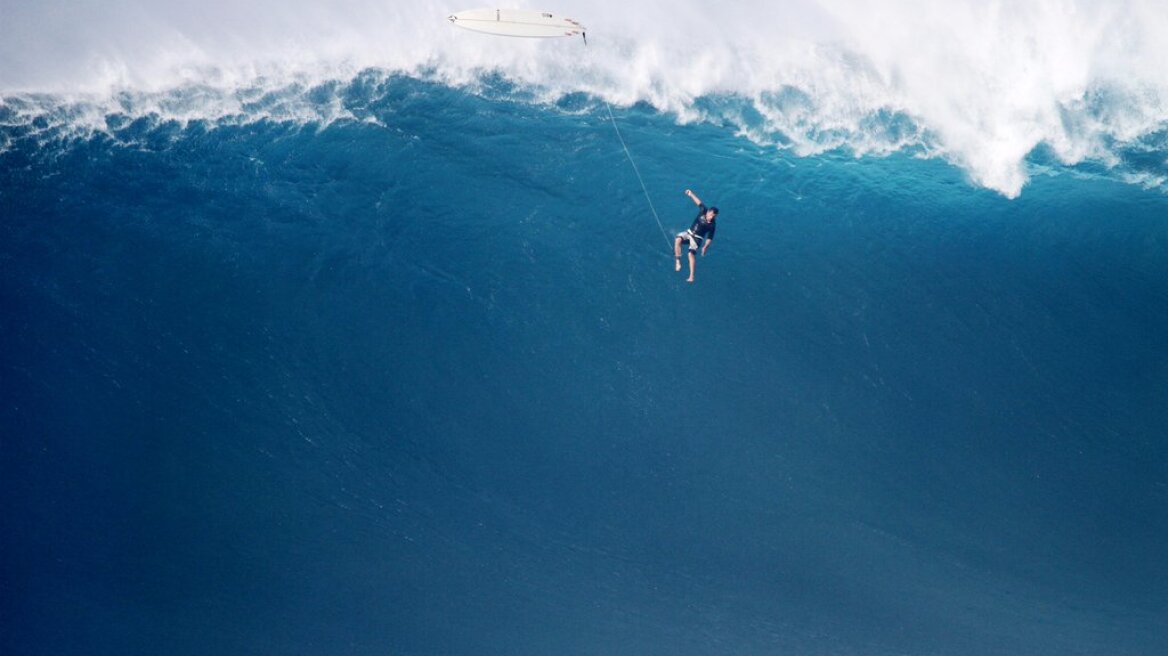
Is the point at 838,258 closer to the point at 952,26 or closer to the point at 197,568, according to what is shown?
the point at 952,26

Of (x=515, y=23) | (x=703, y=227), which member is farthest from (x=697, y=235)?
(x=515, y=23)

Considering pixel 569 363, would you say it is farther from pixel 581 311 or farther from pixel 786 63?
pixel 786 63

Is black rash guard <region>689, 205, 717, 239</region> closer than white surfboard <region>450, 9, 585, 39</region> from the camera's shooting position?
Yes

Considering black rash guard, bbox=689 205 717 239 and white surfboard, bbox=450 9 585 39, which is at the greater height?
white surfboard, bbox=450 9 585 39

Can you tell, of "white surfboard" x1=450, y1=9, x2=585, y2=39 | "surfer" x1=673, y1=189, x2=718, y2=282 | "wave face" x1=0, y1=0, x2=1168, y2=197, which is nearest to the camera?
"surfer" x1=673, y1=189, x2=718, y2=282

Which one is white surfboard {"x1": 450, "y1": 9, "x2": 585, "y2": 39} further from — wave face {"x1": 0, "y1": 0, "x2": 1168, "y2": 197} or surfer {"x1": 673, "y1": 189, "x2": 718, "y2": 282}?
surfer {"x1": 673, "y1": 189, "x2": 718, "y2": 282}

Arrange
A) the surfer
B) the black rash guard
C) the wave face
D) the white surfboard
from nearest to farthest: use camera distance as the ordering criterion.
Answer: the surfer < the black rash guard < the white surfboard < the wave face

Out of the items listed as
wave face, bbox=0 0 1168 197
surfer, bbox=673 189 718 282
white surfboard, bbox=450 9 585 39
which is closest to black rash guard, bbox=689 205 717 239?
surfer, bbox=673 189 718 282
